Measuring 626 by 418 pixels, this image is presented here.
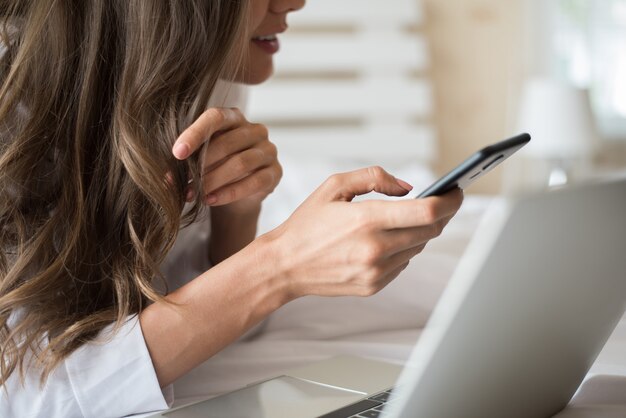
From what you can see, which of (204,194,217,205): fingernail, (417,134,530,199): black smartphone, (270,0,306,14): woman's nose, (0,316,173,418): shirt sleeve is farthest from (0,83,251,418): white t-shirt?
(270,0,306,14): woman's nose

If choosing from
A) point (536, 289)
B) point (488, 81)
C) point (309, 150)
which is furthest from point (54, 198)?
point (488, 81)

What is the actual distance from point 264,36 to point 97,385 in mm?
646

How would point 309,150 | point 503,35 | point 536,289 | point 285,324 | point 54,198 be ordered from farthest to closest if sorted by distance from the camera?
point 503,35 < point 309,150 < point 285,324 < point 54,198 < point 536,289

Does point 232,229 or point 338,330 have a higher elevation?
point 232,229

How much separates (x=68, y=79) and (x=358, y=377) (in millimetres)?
501

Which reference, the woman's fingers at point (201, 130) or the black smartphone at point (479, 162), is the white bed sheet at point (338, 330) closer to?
the woman's fingers at point (201, 130)

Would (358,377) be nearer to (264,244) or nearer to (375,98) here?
(264,244)

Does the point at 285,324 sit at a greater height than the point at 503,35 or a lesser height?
lesser

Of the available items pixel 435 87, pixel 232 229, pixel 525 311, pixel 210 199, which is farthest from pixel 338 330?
pixel 435 87

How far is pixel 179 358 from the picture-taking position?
878 mm

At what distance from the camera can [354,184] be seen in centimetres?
80

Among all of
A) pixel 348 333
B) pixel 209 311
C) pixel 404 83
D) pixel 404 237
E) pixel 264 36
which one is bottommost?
pixel 348 333

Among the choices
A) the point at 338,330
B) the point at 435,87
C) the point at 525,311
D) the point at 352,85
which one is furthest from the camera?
the point at 435,87

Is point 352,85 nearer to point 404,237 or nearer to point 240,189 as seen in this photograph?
point 240,189
